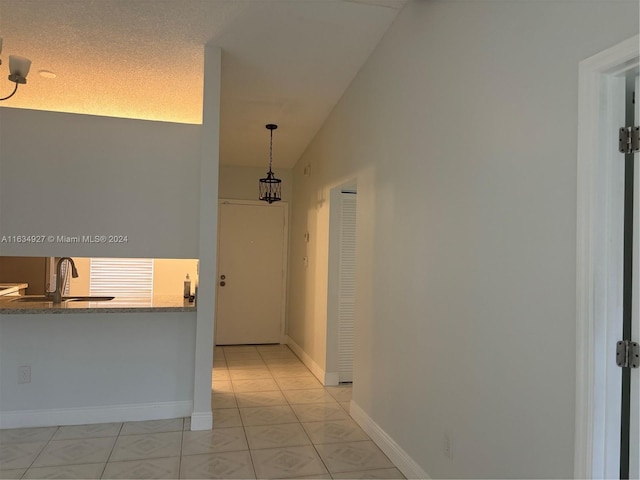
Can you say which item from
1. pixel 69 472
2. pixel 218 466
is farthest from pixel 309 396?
pixel 69 472

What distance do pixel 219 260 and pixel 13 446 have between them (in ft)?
12.0

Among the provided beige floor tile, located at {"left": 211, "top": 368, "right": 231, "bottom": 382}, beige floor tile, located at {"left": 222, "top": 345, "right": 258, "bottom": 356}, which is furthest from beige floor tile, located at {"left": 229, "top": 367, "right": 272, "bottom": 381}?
beige floor tile, located at {"left": 222, "top": 345, "right": 258, "bottom": 356}

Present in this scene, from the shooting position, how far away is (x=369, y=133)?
11.5 feet

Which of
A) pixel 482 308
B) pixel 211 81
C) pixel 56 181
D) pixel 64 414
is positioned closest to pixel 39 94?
pixel 56 181

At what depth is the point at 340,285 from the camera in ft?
15.0

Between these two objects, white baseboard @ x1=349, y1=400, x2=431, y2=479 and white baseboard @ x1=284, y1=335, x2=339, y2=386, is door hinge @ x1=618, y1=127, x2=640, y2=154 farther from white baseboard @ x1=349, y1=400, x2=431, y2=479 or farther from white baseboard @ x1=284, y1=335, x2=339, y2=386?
white baseboard @ x1=284, y1=335, x2=339, y2=386

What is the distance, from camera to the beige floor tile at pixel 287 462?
8.76 ft

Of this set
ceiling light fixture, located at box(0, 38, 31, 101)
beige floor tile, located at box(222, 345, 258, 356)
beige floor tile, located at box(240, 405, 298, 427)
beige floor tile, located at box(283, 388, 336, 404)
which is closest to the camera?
ceiling light fixture, located at box(0, 38, 31, 101)

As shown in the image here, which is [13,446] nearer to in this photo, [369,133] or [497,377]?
[497,377]

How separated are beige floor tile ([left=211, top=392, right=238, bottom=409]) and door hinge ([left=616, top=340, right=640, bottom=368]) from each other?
3087 mm

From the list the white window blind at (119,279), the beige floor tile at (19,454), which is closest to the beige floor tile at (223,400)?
the beige floor tile at (19,454)

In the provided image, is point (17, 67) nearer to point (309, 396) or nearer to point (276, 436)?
point (276, 436)

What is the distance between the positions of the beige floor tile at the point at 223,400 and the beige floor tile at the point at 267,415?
6.6 inches

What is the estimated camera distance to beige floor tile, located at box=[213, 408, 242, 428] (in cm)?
339
